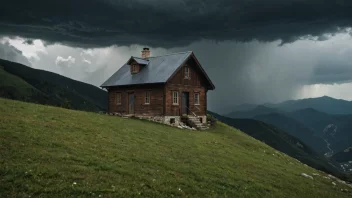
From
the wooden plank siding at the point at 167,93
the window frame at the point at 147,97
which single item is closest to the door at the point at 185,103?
the wooden plank siding at the point at 167,93

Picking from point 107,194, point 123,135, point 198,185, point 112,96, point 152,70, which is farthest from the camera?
point 112,96

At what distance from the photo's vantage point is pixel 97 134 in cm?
2366

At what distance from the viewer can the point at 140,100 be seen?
4634 cm

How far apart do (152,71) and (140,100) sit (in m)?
4.66

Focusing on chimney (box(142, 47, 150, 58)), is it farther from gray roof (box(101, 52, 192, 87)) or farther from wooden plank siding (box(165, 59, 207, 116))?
wooden plank siding (box(165, 59, 207, 116))

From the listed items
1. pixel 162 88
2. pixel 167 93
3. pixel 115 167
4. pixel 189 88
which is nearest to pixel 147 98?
pixel 162 88

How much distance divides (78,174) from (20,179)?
7.45 ft

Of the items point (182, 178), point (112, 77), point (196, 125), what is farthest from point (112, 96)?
point (182, 178)

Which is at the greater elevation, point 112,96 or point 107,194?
point 112,96

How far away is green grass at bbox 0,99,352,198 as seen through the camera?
12.6m

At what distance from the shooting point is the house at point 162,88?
44.1 metres

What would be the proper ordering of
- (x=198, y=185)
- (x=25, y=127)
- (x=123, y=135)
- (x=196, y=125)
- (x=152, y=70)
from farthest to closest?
(x=152, y=70)
(x=196, y=125)
(x=123, y=135)
(x=25, y=127)
(x=198, y=185)

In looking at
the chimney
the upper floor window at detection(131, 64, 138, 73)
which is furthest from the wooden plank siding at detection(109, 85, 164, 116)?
the chimney

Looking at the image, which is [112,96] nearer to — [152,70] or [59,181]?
[152,70]
